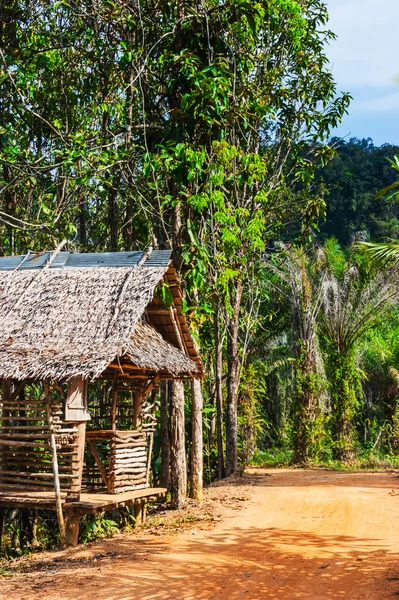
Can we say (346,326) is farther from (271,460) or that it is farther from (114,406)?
(114,406)

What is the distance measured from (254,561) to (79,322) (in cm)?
376

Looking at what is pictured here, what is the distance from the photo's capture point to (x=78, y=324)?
9.59m

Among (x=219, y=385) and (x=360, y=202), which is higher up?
(x=360, y=202)

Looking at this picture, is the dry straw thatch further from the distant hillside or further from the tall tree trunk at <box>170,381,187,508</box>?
the distant hillside

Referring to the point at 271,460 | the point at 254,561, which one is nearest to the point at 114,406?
the point at 254,561

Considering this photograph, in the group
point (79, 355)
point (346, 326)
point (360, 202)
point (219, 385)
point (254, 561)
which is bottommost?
point (254, 561)

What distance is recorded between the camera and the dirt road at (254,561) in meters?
6.68

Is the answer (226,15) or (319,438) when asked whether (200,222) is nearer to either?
(226,15)

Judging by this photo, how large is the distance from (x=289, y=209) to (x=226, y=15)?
18.0ft

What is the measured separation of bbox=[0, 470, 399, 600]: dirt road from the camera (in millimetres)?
6680

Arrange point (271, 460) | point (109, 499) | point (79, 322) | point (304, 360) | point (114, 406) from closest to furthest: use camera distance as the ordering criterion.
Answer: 1. point (79, 322)
2. point (109, 499)
3. point (114, 406)
4. point (304, 360)
5. point (271, 460)

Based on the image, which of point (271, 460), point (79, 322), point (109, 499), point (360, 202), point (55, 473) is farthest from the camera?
point (360, 202)

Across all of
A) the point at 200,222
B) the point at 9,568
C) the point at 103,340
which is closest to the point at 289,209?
the point at 200,222

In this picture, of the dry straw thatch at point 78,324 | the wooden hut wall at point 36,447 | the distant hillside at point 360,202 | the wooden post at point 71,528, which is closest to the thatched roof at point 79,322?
the dry straw thatch at point 78,324
